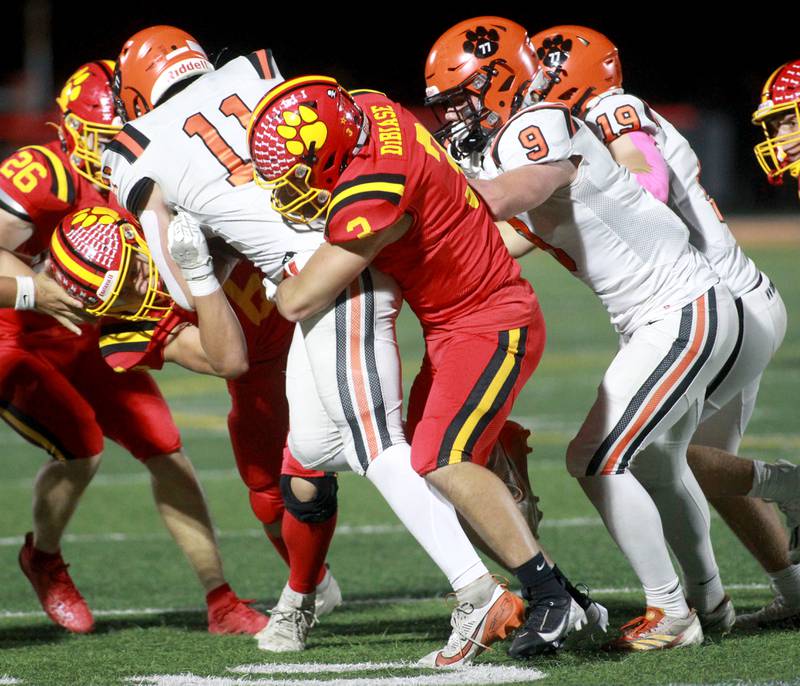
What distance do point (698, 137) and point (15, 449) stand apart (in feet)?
62.6

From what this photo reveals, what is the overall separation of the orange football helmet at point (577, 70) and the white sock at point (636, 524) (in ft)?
4.19

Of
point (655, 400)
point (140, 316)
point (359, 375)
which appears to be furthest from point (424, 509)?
point (140, 316)

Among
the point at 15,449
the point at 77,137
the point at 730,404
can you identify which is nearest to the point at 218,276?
the point at 77,137

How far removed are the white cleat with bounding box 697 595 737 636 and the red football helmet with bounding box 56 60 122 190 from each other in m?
2.27

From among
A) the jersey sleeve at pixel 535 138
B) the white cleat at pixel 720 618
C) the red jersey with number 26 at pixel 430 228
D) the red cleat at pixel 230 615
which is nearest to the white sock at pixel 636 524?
the white cleat at pixel 720 618

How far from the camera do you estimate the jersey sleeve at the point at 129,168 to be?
143 inches

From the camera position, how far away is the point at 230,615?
412 centimetres

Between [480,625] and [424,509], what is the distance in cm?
32

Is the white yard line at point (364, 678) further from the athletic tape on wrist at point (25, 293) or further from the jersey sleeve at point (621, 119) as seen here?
the jersey sleeve at point (621, 119)

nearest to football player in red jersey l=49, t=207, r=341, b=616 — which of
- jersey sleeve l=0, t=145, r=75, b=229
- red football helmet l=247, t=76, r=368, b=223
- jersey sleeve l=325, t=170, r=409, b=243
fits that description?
jersey sleeve l=0, t=145, r=75, b=229

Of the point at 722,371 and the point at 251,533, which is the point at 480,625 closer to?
the point at 722,371

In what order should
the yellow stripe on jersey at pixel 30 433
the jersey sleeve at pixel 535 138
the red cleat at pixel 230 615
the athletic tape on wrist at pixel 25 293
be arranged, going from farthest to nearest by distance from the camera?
the yellow stripe on jersey at pixel 30 433 → the red cleat at pixel 230 615 → the athletic tape on wrist at pixel 25 293 → the jersey sleeve at pixel 535 138

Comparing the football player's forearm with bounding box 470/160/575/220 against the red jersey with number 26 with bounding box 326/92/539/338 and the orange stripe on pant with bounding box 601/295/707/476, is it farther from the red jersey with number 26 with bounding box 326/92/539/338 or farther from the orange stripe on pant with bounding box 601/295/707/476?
the orange stripe on pant with bounding box 601/295/707/476

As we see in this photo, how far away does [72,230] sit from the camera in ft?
12.1
